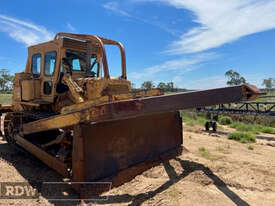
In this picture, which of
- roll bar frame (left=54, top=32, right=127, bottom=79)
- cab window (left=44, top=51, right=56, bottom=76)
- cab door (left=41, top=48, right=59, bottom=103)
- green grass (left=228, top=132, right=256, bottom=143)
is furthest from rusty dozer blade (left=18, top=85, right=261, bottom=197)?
green grass (left=228, top=132, right=256, bottom=143)

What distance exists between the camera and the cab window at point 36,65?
5.52 meters

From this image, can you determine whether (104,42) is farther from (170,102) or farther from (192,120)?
(192,120)

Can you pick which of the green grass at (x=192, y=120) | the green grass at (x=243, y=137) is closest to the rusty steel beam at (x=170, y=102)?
the green grass at (x=243, y=137)

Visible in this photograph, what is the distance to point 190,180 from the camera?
344 cm

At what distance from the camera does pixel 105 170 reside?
340 cm

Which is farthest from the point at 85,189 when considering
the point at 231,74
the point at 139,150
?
the point at 231,74

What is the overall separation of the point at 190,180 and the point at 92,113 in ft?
6.33

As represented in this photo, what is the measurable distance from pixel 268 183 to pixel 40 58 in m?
5.58

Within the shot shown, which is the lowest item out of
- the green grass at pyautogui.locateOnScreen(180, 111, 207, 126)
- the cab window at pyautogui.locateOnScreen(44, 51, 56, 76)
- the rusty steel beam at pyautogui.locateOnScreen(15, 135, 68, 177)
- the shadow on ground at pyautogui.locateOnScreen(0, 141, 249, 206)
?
the green grass at pyautogui.locateOnScreen(180, 111, 207, 126)

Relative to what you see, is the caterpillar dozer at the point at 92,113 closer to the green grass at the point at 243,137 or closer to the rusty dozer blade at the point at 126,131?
the rusty dozer blade at the point at 126,131

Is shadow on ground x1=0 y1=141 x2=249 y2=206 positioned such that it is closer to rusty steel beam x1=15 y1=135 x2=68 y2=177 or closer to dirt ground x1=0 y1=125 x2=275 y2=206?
dirt ground x1=0 y1=125 x2=275 y2=206

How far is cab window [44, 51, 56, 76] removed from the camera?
5070mm

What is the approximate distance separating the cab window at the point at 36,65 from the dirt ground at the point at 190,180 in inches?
85.5

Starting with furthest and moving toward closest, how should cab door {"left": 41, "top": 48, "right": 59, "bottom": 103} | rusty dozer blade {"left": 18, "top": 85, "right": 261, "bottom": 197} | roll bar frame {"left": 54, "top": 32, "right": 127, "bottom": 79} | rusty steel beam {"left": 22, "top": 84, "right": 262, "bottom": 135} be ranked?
cab door {"left": 41, "top": 48, "right": 59, "bottom": 103} < roll bar frame {"left": 54, "top": 32, "right": 127, "bottom": 79} < rusty dozer blade {"left": 18, "top": 85, "right": 261, "bottom": 197} < rusty steel beam {"left": 22, "top": 84, "right": 262, "bottom": 135}
